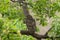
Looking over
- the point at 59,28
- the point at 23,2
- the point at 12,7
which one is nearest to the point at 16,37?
the point at 59,28

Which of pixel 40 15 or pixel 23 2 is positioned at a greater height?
pixel 23 2

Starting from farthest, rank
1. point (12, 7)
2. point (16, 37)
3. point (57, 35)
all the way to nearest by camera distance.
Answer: point (12, 7) < point (57, 35) < point (16, 37)

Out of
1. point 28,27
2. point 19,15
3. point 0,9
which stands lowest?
point 28,27


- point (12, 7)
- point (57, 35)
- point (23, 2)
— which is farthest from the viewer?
point (23, 2)

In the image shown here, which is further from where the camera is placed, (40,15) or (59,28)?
(40,15)

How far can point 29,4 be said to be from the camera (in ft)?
12.9

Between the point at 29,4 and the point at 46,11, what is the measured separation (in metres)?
0.34

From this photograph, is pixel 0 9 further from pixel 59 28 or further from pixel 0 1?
pixel 59 28

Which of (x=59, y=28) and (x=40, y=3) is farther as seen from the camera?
(x=40, y=3)

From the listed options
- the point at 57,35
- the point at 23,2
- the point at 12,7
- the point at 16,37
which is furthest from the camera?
the point at 23,2

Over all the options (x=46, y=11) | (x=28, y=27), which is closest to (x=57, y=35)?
(x=46, y=11)

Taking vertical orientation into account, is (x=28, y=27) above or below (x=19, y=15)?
below

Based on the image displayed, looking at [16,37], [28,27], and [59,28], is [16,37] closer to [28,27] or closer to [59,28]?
[59,28]

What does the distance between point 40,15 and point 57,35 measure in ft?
3.17
